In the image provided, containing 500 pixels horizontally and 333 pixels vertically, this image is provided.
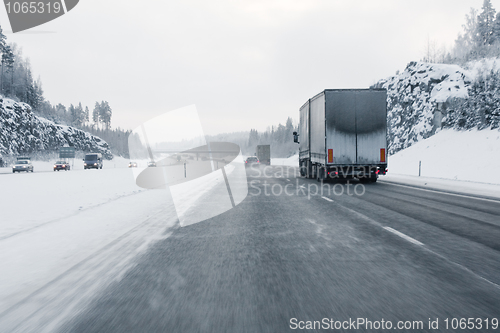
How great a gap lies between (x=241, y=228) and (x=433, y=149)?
101 ft

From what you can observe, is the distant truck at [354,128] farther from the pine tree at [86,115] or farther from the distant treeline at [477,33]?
the pine tree at [86,115]

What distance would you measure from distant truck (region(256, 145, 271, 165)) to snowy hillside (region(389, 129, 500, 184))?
96.4ft

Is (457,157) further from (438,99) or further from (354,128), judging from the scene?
(354,128)

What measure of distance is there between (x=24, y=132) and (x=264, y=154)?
46.8 metres

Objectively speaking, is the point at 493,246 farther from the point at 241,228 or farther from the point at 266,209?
the point at 266,209

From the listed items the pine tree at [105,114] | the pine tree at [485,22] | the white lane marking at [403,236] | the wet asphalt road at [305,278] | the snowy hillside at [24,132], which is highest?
the pine tree at [485,22]

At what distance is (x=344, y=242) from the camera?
20.0ft

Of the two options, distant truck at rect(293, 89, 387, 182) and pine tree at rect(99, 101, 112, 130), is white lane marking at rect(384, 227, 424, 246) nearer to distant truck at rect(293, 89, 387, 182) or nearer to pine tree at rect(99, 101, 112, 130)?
distant truck at rect(293, 89, 387, 182)

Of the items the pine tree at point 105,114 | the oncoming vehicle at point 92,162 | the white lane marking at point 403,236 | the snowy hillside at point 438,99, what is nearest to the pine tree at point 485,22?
the snowy hillside at point 438,99

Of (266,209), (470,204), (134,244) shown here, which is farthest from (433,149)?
(134,244)

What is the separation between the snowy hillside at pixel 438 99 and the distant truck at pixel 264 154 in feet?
73.5

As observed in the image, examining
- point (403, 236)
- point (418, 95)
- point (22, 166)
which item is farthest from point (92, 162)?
point (403, 236)

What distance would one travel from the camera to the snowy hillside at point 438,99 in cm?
3022

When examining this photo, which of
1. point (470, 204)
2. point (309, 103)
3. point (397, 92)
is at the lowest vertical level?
point (470, 204)
